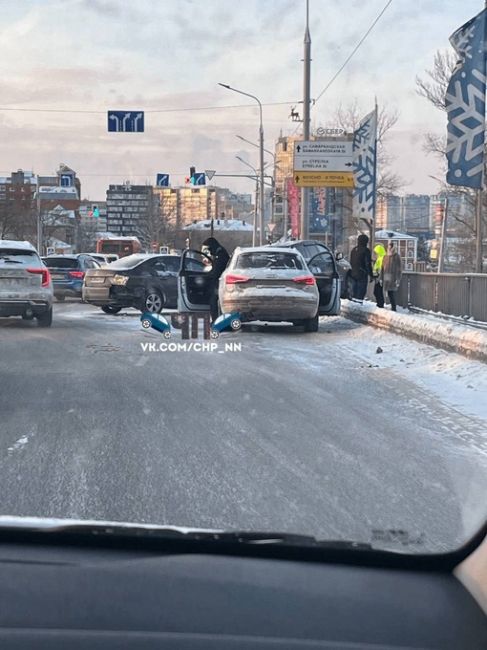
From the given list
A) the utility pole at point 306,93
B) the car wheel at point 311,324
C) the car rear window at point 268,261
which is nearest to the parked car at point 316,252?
the car rear window at point 268,261

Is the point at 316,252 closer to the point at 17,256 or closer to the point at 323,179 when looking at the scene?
the point at 17,256

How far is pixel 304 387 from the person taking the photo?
977cm

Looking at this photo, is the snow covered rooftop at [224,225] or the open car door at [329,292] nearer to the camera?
the open car door at [329,292]

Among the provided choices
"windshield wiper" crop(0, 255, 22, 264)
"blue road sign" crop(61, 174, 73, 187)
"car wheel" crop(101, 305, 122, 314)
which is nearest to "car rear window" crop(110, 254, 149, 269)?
"car wheel" crop(101, 305, 122, 314)

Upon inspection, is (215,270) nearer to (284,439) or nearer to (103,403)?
(103,403)

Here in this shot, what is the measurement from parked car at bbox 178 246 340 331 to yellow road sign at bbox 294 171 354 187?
1580 cm

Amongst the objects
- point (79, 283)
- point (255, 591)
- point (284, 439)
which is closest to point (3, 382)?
point (284, 439)

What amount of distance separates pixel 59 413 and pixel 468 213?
4881 cm

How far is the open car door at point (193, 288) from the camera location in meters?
16.3

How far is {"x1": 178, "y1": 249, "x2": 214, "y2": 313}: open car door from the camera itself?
16328mm

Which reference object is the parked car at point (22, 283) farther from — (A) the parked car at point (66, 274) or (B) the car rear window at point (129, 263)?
(A) the parked car at point (66, 274)

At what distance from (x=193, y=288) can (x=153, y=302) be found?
13.3 ft
